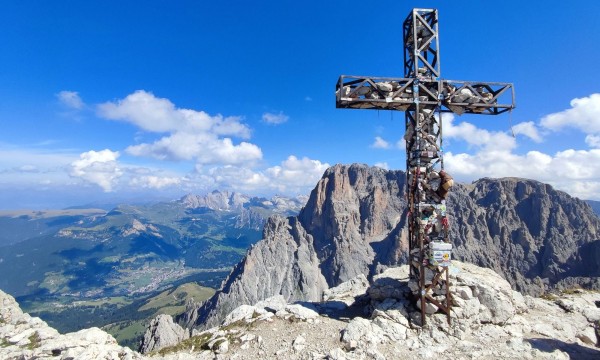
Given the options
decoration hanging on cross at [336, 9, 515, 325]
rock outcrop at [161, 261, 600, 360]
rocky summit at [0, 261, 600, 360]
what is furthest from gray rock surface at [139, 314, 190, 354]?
decoration hanging on cross at [336, 9, 515, 325]

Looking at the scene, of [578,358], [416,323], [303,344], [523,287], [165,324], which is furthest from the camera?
[523,287]

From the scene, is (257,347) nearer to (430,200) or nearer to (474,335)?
(474,335)

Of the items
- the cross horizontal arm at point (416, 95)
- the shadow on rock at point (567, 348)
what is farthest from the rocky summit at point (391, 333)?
the cross horizontal arm at point (416, 95)

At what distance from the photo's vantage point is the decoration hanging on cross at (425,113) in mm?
14359

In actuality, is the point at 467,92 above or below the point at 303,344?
above

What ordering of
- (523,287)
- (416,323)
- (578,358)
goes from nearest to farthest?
(578,358) → (416,323) → (523,287)

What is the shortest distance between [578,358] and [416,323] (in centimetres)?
534

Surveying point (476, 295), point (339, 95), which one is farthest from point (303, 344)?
point (339, 95)

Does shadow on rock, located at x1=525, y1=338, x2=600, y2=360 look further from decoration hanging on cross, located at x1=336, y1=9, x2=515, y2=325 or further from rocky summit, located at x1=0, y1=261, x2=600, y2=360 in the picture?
decoration hanging on cross, located at x1=336, y1=9, x2=515, y2=325

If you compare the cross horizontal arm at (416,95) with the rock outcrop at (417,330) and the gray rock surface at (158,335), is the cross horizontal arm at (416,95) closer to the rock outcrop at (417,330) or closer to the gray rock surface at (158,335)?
the rock outcrop at (417,330)

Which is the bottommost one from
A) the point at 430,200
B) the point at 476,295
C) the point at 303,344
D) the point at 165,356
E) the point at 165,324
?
the point at 165,324

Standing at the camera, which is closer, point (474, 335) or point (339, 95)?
point (474, 335)

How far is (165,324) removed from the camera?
63.4 m

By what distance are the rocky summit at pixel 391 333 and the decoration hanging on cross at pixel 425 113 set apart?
1.33m
